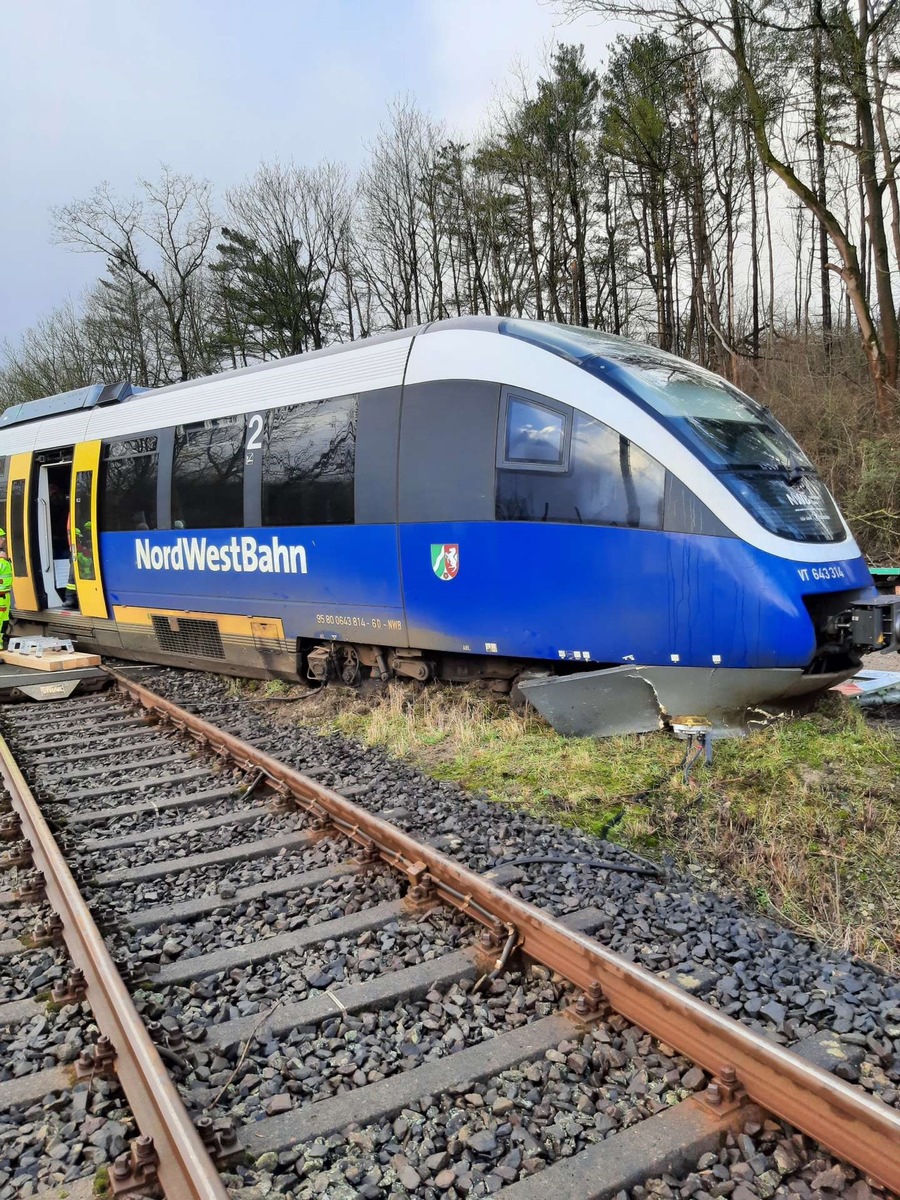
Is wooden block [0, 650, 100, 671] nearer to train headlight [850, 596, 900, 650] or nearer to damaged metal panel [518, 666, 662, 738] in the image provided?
damaged metal panel [518, 666, 662, 738]

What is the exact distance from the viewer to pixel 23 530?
12.8 meters

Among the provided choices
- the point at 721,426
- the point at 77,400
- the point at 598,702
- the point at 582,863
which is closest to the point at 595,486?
the point at 721,426

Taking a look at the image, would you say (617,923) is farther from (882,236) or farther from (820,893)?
(882,236)

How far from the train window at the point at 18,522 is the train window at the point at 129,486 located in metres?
2.68

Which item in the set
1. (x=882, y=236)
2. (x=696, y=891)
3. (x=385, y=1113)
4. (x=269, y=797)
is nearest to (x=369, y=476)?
(x=269, y=797)

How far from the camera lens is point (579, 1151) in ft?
7.75

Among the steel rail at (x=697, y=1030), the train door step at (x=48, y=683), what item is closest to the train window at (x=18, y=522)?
the train door step at (x=48, y=683)

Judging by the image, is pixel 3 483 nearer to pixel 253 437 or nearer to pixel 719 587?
pixel 253 437

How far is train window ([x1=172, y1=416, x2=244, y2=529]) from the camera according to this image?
884cm

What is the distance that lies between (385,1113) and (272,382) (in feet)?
23.4

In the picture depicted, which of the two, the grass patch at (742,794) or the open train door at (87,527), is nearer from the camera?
the grass patch at (742,794)

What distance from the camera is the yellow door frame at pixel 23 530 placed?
12641mm

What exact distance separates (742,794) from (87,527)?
918cm

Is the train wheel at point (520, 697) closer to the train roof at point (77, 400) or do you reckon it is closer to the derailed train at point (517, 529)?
the derailed train at point (517, 529)
